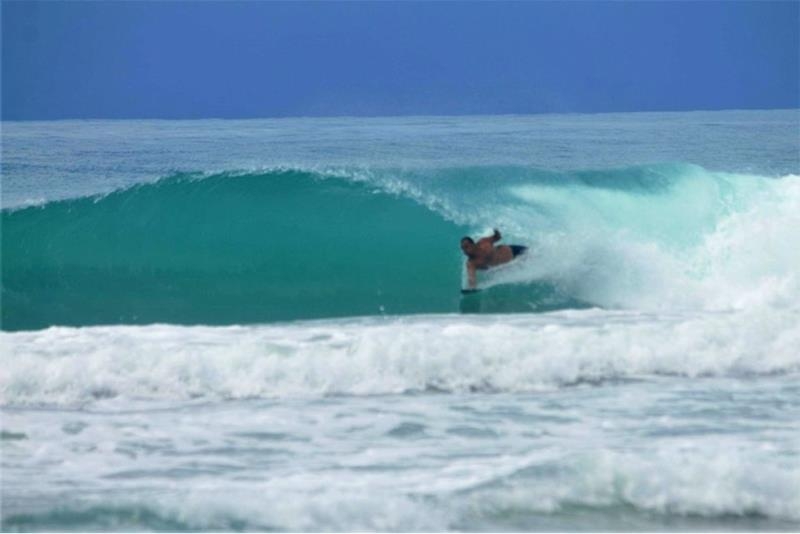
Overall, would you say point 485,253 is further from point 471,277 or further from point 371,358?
point 371,358

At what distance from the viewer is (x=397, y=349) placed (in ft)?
22.6

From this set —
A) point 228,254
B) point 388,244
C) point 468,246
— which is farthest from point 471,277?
point 228,254

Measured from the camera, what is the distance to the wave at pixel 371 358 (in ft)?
21.4

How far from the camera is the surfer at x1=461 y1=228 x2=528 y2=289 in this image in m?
9.59

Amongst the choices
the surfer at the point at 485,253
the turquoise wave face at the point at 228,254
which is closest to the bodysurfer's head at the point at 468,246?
the surfer at the point at 485,253

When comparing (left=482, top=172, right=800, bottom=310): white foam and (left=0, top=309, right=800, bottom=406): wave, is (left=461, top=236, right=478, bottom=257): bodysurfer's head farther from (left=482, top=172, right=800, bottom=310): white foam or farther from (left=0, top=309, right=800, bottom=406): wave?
(left=0, top=309, right=800, bottom=406): wave

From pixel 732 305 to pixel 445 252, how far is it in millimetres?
2910

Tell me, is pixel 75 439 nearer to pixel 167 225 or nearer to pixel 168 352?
pixel 168 352

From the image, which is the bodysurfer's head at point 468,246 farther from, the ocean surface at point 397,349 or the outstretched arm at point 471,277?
the ocean surface at point 397,349

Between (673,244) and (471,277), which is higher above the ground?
(673,244)

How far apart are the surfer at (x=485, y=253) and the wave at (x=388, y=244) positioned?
12 cm

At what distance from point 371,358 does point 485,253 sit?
10.1 feet

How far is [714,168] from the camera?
1573 cm

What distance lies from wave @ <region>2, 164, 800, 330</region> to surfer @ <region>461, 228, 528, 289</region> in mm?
122
